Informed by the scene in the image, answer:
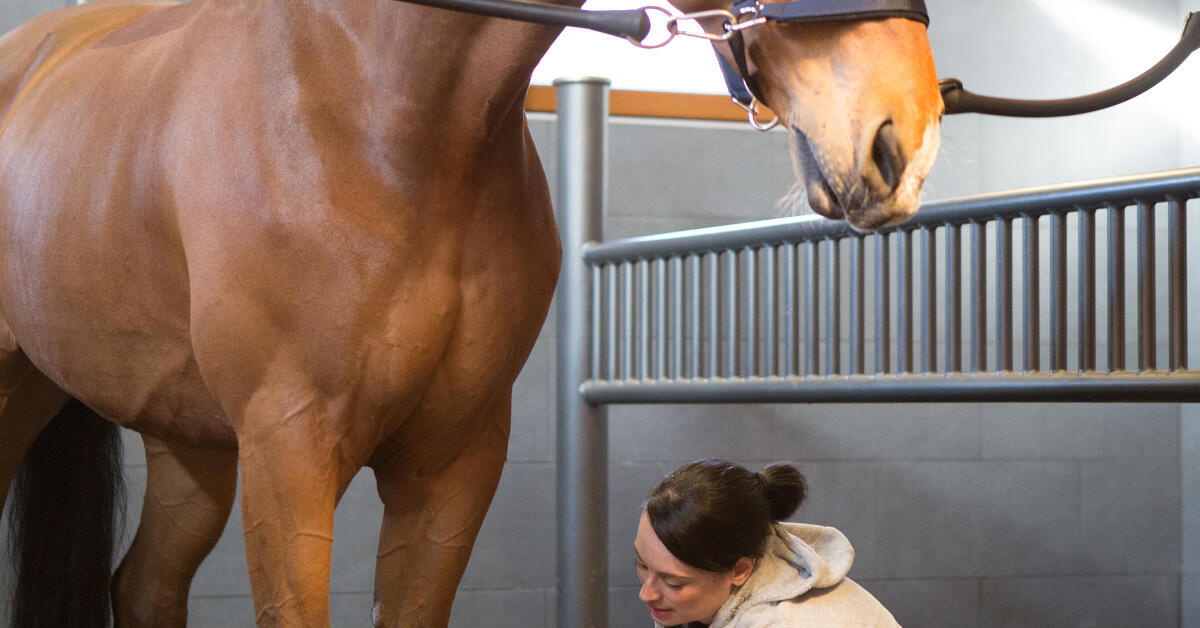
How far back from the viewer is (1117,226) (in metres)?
1.21

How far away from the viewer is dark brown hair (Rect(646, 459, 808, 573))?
1.01 m

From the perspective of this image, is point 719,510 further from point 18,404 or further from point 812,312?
point 18,404

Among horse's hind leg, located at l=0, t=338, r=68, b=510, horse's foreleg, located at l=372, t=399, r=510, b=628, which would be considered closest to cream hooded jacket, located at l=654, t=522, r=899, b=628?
horse's foreleg, located at l=372, t=399, r=510, b=628

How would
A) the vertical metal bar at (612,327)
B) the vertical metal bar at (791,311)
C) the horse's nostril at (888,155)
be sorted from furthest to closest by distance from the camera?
the vertical metal bar at (612,327) < the vertical metal bar at (791,311) < the horse's nostril at (888,155)

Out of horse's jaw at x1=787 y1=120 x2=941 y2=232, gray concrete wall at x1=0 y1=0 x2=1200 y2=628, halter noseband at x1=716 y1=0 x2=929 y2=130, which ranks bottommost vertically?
gray concrete wall at x1=0 y1=0 x2=1200 y2=628

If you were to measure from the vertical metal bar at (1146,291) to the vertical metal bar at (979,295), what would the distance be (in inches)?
7.7

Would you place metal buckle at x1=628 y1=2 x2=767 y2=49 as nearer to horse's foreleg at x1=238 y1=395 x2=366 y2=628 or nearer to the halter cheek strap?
the halter cheek strap

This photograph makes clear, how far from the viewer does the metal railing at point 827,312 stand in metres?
1.19

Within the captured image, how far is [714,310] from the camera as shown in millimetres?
1810

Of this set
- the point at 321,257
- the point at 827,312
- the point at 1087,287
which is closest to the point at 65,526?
the point at 321,257

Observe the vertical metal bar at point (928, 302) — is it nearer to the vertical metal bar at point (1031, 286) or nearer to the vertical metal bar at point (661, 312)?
the vertical metal bar at point (1031, 286)

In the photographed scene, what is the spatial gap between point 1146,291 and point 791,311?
1.75 ft

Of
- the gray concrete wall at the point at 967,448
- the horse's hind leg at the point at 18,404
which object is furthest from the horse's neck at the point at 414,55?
the gray concrete wall at the point at 967,448

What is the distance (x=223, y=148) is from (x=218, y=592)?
1833mm
